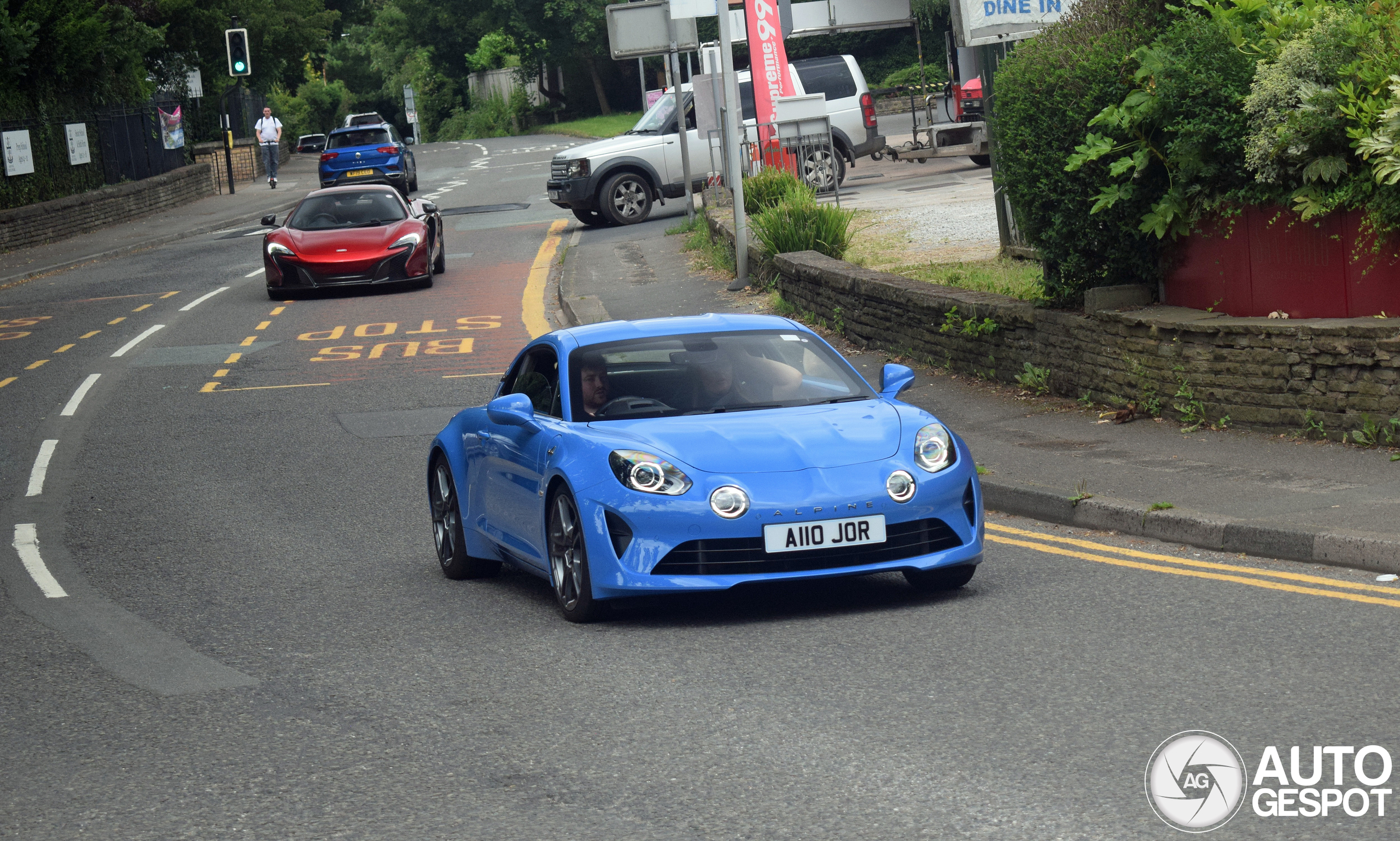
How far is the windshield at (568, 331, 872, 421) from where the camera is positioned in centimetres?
824

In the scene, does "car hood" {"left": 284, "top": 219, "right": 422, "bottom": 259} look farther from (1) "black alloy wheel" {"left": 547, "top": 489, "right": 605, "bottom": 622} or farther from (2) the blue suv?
(2) the blue suv

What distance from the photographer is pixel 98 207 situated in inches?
1554

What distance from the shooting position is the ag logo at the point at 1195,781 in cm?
478

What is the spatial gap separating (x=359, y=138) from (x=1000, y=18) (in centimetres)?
3182

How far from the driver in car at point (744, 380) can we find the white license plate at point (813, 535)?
1.07 m

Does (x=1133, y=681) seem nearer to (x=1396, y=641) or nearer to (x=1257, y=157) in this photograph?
(x=1396, y=641)

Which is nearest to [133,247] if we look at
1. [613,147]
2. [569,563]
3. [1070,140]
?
[613,147]

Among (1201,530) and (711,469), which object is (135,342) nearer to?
(711,469)

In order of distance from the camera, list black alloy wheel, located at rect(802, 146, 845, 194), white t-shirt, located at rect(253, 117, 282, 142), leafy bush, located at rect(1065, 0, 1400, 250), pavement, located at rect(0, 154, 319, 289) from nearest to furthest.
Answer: leafy bush, located at rect(1065, 0, 1400, 250)
black alloy wheel, located at rect(802, 146, 845, 194)
pavement, located at rect(0, 154, 319, 289)
white t-shirt, located at rect(253, 117, 282, 142)

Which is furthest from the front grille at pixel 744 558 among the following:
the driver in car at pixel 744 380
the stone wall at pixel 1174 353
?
the stone wall at pixel 1174 353

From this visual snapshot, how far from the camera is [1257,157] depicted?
34.0ft

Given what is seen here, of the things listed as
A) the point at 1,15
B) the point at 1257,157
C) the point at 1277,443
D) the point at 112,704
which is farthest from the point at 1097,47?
the point at 1,15

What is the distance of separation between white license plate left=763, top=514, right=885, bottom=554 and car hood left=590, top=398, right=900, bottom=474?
253 millimetres

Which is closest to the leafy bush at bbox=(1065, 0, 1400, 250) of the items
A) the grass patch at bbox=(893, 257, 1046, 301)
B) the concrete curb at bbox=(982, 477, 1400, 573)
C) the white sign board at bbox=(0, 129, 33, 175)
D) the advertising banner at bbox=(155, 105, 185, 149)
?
the grass patch at bbox=(893, 257, 1046, 301)
